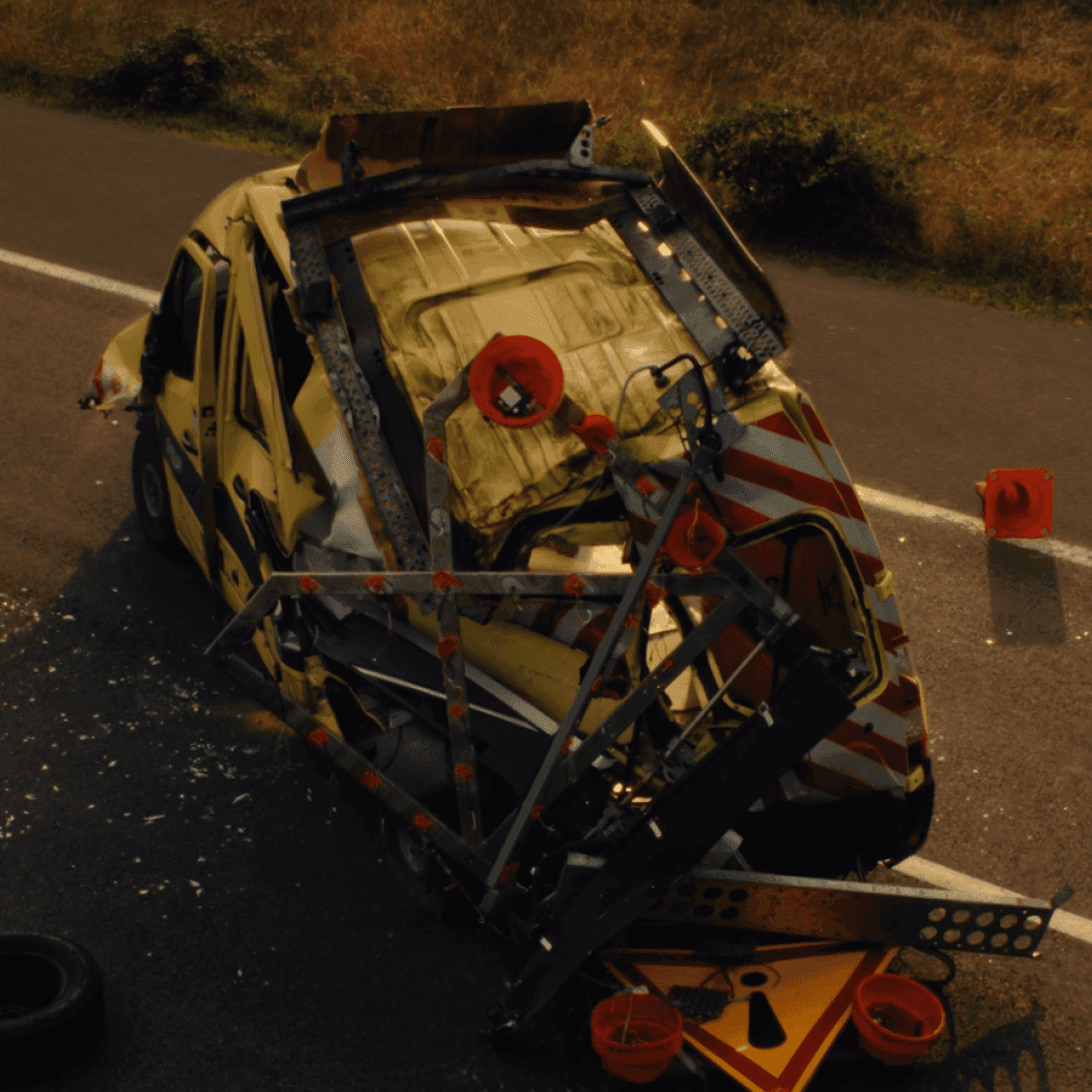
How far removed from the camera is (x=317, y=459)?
4.26 metres

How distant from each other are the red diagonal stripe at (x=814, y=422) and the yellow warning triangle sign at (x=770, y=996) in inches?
65.7

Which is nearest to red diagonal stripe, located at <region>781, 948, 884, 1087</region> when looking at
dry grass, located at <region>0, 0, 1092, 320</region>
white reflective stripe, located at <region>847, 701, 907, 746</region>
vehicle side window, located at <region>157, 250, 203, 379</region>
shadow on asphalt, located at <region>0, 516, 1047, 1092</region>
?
shadow on asphalt, located at <region>0, 516, 1047, 1092</region>

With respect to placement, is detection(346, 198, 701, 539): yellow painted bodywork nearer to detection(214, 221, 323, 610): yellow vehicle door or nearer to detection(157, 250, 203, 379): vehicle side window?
detection(214, 221, 323, 610): yellow vehicle door

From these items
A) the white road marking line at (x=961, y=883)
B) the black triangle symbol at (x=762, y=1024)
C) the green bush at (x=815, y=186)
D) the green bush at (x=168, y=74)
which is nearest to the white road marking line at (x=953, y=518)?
the white road marking line at (x=961, y=883)

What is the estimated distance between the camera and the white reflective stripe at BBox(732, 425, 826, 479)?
397cm

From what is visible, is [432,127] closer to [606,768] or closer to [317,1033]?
[606,768]

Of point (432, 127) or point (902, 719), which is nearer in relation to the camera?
point (902, 719)

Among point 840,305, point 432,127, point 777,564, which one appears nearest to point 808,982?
point 777,564

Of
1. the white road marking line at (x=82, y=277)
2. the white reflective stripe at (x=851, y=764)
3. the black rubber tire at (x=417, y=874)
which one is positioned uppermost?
the white reflective stripe at (x=851, y=764)

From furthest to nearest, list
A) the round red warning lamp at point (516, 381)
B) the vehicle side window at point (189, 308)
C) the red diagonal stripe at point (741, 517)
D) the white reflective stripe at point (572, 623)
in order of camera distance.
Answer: the vehicle side window at point (189, 308), the white reflective stripe at point (572, 623), the red diagonal stripe at point (741, 517), the round red warning lamp at point (516, 381)

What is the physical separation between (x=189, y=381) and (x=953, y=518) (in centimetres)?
428

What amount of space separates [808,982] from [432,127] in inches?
129

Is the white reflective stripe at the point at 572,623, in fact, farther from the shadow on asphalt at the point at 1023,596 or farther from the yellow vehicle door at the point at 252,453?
the shadow on asphalt at the point at 1023,596

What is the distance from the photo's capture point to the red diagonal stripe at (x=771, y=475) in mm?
3959
